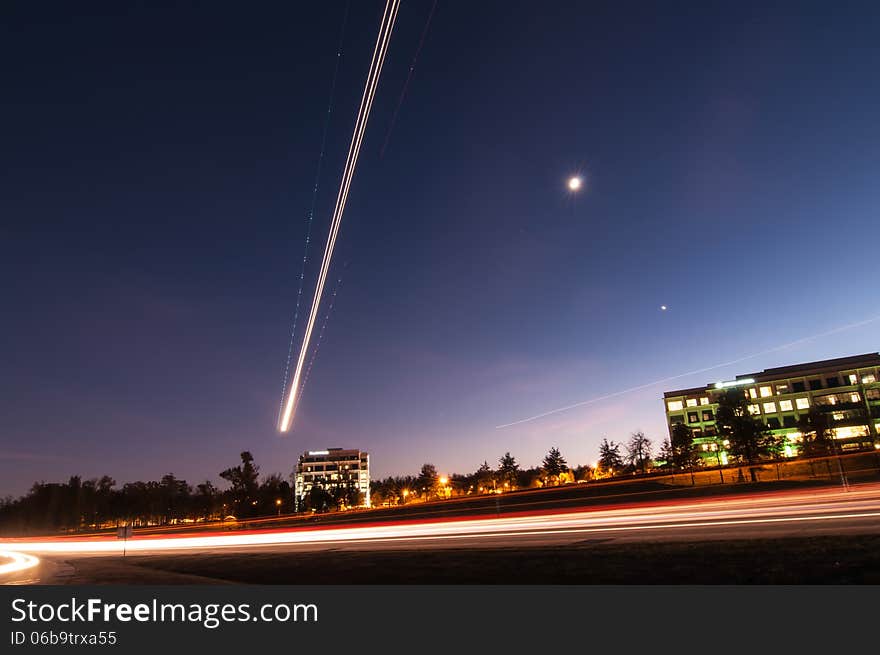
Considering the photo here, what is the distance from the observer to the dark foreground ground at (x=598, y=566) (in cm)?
896

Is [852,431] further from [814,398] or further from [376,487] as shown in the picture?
[376,487]

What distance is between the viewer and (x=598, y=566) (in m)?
10.9

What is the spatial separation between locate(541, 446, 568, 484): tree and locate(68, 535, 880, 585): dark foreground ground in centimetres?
7919

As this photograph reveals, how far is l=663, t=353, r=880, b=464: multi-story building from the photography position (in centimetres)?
8619

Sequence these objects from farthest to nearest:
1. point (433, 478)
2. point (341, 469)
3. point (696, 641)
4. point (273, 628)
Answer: point (341, 469) < point (433, 478) < point (273, 628) < point (696, 641)

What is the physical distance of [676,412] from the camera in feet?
358

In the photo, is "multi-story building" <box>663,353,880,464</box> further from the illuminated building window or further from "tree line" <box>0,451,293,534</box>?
"tree line" <box>0,451,293,534</box>

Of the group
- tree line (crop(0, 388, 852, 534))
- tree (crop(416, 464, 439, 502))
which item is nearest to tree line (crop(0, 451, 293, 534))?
tree line (crop(0, 388, 852, 534))

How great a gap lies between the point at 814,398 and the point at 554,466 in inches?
1886

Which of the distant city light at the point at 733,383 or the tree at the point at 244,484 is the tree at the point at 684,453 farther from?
the tree at the point at 244,484

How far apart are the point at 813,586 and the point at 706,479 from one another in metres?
52.9

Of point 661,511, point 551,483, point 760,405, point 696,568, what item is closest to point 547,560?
point 696,568

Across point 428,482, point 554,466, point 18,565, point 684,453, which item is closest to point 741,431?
point 684,453

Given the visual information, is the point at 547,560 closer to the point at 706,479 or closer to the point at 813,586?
the point at 813,586
